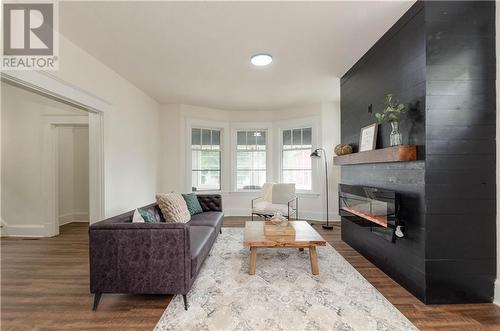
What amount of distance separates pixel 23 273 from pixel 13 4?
2.73 m

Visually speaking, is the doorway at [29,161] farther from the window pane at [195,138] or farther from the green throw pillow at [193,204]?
the green throw pillow at [193,204]

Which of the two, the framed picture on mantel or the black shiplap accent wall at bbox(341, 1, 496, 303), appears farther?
the framed picture on mantel

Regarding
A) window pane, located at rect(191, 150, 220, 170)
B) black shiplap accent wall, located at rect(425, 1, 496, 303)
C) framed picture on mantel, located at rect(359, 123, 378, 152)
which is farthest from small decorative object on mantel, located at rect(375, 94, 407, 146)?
window pane, located at rect(191, 150, 220, 170)

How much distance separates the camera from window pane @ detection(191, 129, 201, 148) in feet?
17.7

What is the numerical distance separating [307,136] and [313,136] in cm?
19

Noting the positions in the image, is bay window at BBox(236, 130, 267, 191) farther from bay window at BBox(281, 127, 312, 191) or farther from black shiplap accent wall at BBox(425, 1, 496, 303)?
black shiplap accent wall at BBox(425, 1, 496, 303)

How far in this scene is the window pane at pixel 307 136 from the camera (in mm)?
5328

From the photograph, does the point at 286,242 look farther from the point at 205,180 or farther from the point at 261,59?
the point at 205,180

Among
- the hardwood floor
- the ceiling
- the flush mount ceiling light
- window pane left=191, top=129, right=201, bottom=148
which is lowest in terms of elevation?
the hardwood floor

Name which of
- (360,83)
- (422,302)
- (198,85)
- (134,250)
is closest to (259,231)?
(134,250)

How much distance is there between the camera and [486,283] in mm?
2010

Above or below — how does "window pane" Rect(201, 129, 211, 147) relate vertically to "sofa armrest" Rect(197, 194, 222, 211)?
above

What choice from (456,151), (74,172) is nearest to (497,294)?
(456,151)

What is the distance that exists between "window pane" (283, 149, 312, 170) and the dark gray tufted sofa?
3.92 meters
